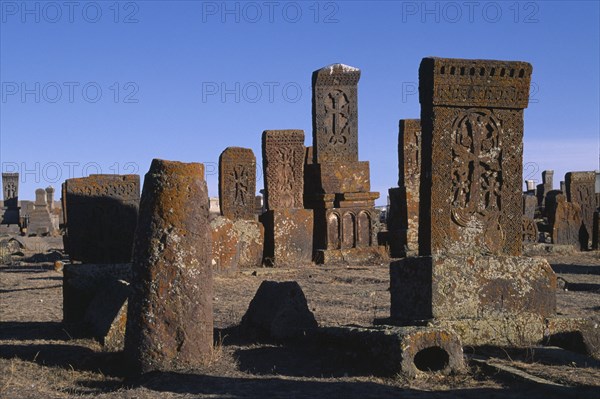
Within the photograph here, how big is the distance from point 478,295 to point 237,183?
935 cm

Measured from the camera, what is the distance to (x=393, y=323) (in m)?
6.73

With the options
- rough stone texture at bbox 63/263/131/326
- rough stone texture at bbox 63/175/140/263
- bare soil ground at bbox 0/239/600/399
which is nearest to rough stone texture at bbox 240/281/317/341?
bare soil ground at bbox 0/239/600/399

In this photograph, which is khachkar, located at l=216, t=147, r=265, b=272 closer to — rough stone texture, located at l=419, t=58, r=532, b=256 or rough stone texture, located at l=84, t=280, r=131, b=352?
rough stone texture, located at l=84, t=280, r=131, b=352

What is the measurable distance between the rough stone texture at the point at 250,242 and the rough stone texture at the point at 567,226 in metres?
8.32

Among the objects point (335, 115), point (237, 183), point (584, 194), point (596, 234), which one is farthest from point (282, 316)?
point (584, 194)

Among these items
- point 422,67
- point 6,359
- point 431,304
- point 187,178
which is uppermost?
point 422,67

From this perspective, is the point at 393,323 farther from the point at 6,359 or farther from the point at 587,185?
the point at 587,185

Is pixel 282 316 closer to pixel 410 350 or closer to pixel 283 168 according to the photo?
pixel 410 350

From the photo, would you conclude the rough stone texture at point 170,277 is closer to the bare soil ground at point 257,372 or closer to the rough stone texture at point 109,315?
the bare soil ground at point 257,372

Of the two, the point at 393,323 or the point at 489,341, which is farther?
the point at 393,323

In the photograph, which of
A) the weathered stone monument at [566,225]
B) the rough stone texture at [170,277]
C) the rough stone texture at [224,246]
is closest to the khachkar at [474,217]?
the rough stone texture at [170,277]

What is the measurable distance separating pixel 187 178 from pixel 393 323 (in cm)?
207

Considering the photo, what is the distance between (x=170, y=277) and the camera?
585cm

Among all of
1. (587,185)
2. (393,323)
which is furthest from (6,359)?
(587,185)
